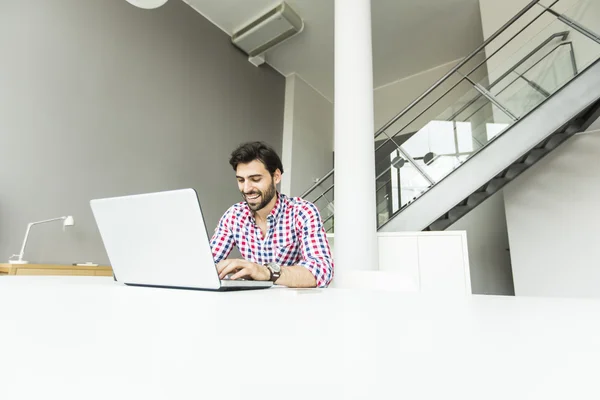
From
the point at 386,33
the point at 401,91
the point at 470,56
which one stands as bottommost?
the point at 470,56

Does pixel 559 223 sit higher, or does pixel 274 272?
pixel 559 223

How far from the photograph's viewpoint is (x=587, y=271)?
9.78 feet

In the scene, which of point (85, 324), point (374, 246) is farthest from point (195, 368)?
point (374, 246)

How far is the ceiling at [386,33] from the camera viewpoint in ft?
14.3

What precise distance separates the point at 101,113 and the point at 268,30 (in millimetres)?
2505

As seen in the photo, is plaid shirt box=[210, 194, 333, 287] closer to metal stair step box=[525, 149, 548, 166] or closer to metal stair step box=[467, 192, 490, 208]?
metal stair step box=[467, 192, 490, 208]

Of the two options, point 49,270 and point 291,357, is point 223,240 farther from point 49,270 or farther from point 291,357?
point 49,270

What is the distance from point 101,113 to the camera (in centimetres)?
311

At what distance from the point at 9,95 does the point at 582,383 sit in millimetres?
3489

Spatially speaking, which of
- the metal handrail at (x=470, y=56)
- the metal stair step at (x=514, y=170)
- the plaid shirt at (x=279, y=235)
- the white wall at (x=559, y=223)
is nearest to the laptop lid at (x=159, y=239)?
the plaid shirt at (x=279, y=235)

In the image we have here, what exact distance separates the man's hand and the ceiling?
4230 millimetres

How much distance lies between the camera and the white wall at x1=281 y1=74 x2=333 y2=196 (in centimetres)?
529

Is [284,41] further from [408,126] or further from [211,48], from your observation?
[408,126]

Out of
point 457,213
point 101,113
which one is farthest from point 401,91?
point 101,113
